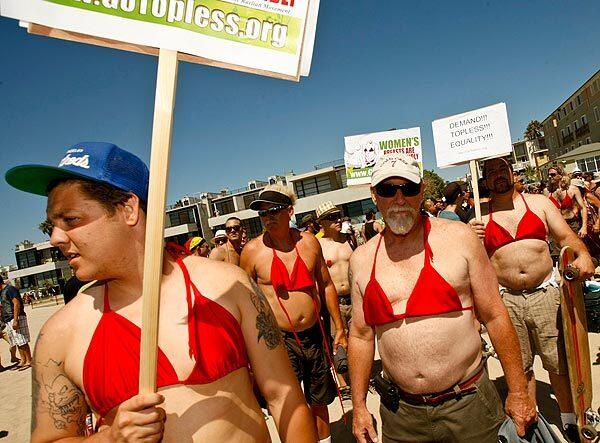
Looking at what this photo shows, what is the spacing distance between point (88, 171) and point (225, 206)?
6130cm

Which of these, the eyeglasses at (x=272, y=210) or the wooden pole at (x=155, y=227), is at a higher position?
the eyeglasses at (x=272, y=210)

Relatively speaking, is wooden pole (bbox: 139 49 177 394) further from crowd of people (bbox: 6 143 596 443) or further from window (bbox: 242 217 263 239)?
window (bbox: 242 217 263 239)

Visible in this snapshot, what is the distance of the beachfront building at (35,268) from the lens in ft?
224

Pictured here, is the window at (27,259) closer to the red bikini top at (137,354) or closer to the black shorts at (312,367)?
the black shorts at (312,367)

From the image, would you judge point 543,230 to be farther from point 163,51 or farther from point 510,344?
point 163,51

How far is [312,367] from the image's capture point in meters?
3.99

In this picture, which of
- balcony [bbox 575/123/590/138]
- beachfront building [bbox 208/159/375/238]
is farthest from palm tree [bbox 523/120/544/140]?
beachfront building [bbox 208/159/375/238]

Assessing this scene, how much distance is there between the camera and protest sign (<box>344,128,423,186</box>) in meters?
5.91

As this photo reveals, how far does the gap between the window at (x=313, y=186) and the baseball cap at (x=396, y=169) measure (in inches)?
1999

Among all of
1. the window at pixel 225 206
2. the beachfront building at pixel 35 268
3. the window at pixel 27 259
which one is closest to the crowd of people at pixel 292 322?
the window at pixel 225 206

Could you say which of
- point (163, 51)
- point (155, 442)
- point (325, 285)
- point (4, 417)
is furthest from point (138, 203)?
point (4, 417)

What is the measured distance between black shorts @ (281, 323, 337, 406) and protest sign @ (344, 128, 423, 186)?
8.41 ft

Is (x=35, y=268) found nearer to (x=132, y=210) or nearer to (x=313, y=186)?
(x=313, y=186)

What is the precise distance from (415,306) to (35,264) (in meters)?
83.5
